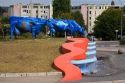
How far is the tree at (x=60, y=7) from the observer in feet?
357

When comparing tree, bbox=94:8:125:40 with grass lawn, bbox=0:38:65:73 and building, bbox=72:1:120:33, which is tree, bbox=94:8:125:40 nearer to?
building, bbox=72:1:120:33

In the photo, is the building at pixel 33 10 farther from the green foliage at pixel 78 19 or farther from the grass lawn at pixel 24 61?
the grass lawn at pixel 24 61

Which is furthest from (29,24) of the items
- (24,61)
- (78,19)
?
(78,19)

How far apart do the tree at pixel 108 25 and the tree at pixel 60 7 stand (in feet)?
31.7

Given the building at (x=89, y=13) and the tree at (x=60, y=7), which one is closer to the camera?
the tree at (x=60, y=7)

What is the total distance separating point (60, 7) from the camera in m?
110

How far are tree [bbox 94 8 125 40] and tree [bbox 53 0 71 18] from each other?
9.67m

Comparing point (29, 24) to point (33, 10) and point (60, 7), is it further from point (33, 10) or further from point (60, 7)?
point (33, 10)

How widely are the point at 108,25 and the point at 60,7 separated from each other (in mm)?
14089

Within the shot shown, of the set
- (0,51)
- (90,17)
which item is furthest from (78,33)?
(90,17)

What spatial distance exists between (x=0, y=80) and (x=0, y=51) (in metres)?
6.52

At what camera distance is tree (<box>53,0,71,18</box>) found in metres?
109

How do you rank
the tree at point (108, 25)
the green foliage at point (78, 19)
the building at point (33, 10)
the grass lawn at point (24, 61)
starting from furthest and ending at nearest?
the building at point (33, 10)
the green foliage at point (78, 19)
the tree at point (108, 25)
the grass lawn at point (24, 61)

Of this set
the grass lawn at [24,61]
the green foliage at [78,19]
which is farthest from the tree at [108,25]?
the grass lawn at [24,61]
